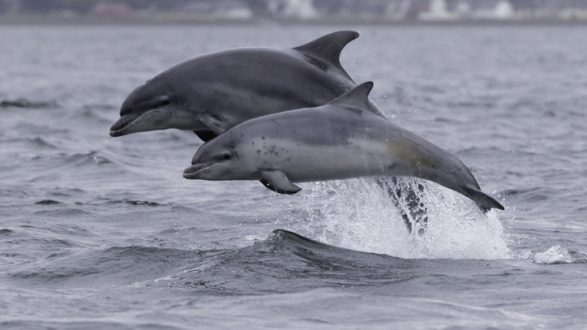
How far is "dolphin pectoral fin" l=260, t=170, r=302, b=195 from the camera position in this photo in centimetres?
1027

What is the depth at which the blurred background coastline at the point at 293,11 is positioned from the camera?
17200 cm

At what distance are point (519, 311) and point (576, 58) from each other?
51233 mm

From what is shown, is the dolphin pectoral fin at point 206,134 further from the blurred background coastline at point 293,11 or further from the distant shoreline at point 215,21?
the blurred background coastline at point 293,11

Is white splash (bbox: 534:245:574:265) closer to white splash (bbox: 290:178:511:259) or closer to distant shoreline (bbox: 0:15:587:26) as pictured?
white splash (bbox: 290:178:511:259)

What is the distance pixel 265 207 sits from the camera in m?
15.1

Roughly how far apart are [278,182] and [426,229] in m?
2.07

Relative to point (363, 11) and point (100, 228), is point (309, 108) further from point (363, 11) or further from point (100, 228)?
point (363, 11)

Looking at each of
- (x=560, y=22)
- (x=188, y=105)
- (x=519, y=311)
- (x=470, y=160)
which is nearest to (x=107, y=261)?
(x=188, y=105)

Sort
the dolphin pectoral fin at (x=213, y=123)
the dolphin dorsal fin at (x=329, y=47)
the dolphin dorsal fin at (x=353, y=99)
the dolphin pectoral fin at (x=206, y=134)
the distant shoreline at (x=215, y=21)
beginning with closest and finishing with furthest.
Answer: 1. the dolphin dorsal fin at (x=353, y=99)
2. the dolphin pectoral fin at (x=213, y=123)
3. the dolphin pectoral fin at (x=206, y=134)
4. the dolphin dorsal fin at (x=329, y=47)
5. the distant shoreline at (x=215, y=21)

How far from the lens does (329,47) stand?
37.6 ft

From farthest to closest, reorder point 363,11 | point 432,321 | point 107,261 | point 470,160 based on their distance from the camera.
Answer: point 363,11, point 470,160, point 107,261, point 432,321

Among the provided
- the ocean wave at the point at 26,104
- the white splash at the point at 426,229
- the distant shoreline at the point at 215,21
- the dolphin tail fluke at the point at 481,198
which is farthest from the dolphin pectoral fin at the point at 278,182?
the distant shoreline at the point at 215,21

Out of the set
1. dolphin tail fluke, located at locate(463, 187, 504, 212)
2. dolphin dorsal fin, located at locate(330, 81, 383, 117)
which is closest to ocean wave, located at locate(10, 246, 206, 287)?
dolphin dorsal fin, located at locate(330, 81, 383, 117)

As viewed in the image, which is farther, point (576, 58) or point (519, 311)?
point (576, 58)
